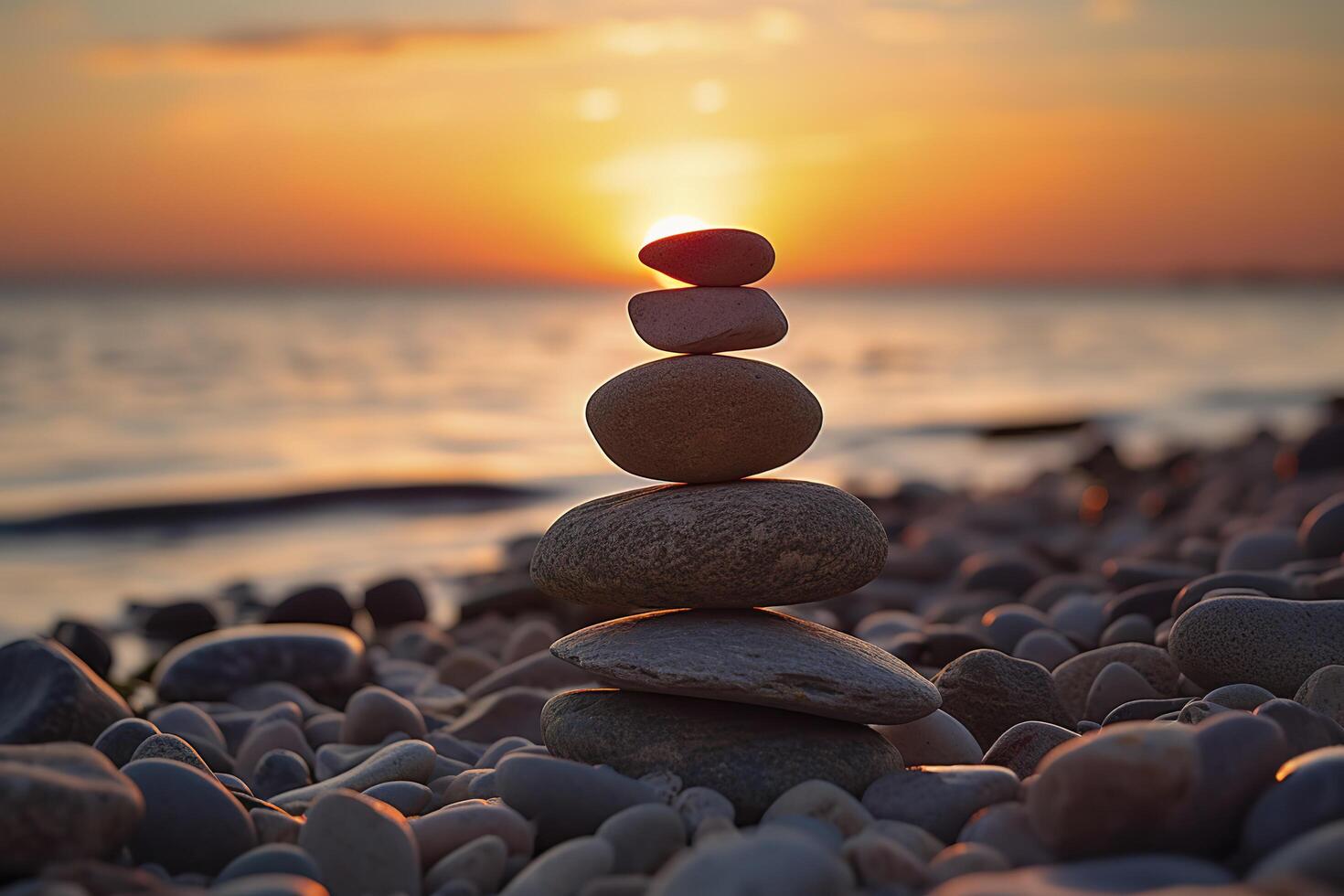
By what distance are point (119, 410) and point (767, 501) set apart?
66.5 feet

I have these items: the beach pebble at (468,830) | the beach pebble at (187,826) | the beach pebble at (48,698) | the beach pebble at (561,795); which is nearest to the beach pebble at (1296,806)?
the beach pebble at (561,795)

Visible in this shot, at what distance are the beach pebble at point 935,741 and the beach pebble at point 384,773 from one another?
1.48m

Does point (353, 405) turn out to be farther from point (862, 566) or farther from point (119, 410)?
point (862, 566)

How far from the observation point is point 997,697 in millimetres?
4238

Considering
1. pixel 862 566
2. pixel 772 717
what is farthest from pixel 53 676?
pixel 862 566

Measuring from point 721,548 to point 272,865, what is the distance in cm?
156

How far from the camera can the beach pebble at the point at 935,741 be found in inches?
154

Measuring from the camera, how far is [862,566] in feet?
12.9

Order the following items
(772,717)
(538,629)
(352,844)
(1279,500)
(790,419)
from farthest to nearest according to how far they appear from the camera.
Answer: (1279,500), (538,629), (790,419), (772,717), (352,844)

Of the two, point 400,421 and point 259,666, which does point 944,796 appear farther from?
point 400,421

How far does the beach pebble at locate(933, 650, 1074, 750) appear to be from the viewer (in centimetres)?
421

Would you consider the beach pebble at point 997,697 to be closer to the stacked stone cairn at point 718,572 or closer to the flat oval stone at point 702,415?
the stacked stone cairn at point 718,572

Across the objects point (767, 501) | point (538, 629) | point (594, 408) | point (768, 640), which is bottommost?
point (538, 629)

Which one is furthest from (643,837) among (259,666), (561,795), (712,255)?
(259,666)
